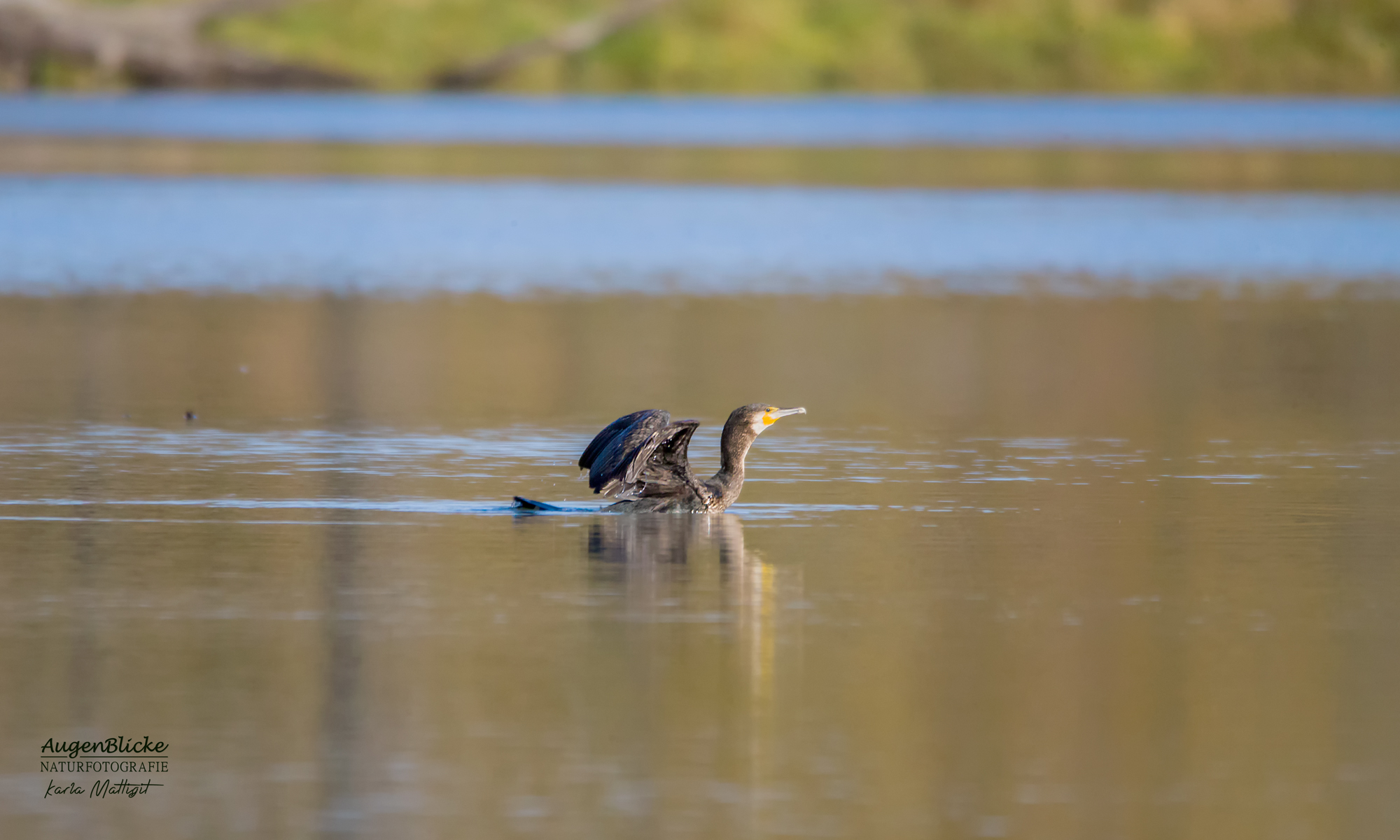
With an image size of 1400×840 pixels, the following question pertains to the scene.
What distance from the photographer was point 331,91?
120625 mm

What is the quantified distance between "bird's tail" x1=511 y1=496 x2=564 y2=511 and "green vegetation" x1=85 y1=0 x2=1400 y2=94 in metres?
114

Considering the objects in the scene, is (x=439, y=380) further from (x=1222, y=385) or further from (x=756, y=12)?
(x=756, y=12)

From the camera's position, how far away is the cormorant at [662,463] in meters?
12.0

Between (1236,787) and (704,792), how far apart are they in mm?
1528

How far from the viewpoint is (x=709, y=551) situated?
37.9 ft

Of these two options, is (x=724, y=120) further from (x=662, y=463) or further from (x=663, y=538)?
(x=663, y=538)

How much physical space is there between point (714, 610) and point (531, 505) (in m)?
2.42

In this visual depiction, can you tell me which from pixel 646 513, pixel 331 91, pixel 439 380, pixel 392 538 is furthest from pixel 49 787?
pixel 331 91

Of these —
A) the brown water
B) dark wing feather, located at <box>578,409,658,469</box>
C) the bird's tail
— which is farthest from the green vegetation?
dark wing feather, located at <box>578,409,658,469</box>

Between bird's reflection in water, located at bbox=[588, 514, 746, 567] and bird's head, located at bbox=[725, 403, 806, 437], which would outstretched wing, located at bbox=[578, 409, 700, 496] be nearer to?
bird's reflection in water, located at bbox=[588, 514, 746, 567]

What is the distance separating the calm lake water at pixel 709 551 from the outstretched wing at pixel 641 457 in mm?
196

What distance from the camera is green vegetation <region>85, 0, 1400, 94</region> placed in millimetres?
128500
